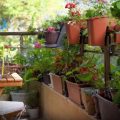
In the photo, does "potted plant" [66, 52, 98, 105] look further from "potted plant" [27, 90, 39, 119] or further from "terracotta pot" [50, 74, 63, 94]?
"potted plant" [27, 90, 39, 119]

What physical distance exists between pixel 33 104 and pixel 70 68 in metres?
1.22

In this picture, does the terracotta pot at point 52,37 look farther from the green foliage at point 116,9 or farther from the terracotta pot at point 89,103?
the green foliage at point 116,9

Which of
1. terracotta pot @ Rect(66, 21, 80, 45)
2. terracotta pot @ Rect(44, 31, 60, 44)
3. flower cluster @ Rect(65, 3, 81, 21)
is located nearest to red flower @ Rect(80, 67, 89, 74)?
terracotta pot @ Rect(66, 21, 80, 45)

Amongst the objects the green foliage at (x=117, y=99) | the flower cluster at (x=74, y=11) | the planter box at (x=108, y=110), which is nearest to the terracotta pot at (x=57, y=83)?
the flower cluster at (x=74, y=11)

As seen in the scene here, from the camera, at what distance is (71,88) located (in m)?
3.55

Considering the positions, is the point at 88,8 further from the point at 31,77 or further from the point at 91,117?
the point at 31,77

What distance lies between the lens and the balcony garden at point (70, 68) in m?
2.88

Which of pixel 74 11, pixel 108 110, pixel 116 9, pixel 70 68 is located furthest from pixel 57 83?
pixel 116 9

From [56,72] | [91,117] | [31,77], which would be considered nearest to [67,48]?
[56,72]

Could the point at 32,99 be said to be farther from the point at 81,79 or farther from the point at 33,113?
the point at 81,79

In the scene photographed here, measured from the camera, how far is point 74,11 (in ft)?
12.1

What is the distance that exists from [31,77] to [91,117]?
2163mm

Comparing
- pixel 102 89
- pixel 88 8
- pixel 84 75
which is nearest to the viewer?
pixel 102 89

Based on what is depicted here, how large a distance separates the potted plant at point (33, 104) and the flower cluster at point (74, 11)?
1584 mm
